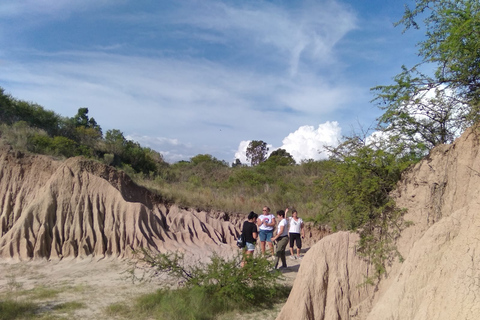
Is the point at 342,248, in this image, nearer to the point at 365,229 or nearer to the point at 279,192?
the point at 365,229

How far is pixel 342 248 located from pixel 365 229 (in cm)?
50

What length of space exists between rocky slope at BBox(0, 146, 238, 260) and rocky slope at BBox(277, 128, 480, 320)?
1007 centimetres

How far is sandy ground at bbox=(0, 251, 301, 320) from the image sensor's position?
373 inches

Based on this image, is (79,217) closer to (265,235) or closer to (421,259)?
(265,235)

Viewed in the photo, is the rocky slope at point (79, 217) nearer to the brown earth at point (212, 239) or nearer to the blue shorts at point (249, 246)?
the brown earth at point (212, 239)

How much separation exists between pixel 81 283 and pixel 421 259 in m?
9.81

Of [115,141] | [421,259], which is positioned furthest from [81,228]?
[115,141]

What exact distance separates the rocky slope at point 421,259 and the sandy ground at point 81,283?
7.90ft

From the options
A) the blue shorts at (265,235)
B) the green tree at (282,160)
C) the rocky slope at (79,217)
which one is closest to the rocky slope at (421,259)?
the blue shorts at (265,235)

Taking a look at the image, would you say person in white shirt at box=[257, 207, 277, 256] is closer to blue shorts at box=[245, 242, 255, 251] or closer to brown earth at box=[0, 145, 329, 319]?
brown earth at box=[0, 145, 329, 319]

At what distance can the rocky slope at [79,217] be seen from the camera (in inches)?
580

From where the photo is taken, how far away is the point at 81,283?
11.8m

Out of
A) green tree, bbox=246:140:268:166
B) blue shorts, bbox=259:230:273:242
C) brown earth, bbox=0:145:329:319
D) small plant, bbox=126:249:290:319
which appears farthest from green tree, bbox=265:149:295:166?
small plant, bbox=126:249:290:319

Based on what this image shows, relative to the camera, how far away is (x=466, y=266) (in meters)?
4.57
